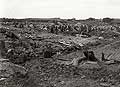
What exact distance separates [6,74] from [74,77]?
2.62 m

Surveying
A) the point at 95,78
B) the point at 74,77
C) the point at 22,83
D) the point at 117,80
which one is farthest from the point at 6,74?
the point at 117,80

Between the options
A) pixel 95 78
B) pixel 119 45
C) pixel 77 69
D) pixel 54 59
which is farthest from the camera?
pixel 119 45

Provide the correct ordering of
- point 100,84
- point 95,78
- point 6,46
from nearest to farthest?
point 100,84 → point 95,78 → point 6,46

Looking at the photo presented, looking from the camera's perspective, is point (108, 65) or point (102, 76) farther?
point (108, 65)

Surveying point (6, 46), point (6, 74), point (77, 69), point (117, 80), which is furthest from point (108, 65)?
point (6, 46)

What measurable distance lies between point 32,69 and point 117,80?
13.6 ft

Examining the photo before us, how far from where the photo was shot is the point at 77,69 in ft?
35.1

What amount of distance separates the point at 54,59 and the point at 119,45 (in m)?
3.85

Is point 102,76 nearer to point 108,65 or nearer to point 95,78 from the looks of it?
point 95,78

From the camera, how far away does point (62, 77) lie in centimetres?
977

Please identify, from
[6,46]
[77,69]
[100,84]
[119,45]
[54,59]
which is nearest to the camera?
[100,84]

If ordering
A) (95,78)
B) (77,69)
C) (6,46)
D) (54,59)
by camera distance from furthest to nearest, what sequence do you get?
(6,46)
(54,59)
(77,69)
(95,78)

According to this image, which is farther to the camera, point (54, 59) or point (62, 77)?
point (54, 59)

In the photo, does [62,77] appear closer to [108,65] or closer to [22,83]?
[22,83]
